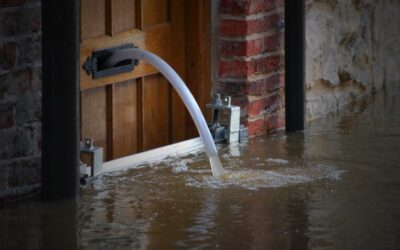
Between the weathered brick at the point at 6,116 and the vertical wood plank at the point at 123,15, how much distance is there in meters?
0.85

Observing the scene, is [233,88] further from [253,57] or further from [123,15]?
[123,15]

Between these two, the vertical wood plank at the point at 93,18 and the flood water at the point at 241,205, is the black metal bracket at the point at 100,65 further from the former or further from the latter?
the flood water at the point at 241,205

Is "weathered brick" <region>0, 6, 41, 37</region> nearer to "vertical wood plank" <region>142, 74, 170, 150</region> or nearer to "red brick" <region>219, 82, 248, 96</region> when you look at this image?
"vertical wood plank" <region>142, 74, 170, 150</region>

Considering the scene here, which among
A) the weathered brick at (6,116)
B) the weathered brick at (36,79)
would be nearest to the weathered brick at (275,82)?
the weathered brick at (36,79)

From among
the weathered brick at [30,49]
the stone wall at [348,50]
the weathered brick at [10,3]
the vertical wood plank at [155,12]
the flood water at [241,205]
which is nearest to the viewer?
the flood water at [241,205]

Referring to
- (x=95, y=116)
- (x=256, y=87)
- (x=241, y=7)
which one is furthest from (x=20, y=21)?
(x=256, y=87)

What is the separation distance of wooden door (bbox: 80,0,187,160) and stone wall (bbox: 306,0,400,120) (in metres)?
0.80

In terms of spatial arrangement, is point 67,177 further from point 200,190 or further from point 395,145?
point 395,145

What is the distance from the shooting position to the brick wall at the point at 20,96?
4.09 m

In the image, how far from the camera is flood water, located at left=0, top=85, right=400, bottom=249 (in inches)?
144

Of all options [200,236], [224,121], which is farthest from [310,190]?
[224,121]

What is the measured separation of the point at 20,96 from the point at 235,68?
4.49 ft

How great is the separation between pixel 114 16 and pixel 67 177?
929mm

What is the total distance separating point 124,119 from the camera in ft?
16.4
